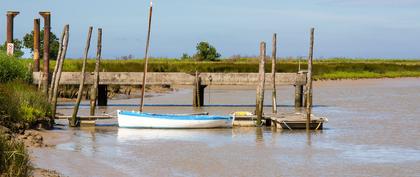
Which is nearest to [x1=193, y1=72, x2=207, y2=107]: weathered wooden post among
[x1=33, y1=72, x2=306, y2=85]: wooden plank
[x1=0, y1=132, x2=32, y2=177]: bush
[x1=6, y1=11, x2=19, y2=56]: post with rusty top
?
[x1=33, y1=72, x2=306, y2=85]: wooden plank

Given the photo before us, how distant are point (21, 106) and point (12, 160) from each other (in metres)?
11.6

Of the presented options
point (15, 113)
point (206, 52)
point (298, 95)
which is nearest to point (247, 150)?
point (15, 113)

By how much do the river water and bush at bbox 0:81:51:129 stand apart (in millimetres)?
979

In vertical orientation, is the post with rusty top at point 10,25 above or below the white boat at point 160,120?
above

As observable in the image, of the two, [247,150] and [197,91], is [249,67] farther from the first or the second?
[247,150]

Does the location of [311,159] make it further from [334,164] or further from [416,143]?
[416,143]

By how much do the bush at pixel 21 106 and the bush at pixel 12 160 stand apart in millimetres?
7238

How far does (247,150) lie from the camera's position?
23.3 metres

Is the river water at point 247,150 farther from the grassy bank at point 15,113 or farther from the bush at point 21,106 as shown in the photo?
the grassy bank at point 15,113

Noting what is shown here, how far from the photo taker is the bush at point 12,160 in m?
13.2

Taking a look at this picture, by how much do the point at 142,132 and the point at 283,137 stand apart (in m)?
4.96

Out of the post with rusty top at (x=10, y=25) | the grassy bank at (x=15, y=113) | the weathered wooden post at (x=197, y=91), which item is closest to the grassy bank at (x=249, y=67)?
the post with rusty top at (x=10, y=25)

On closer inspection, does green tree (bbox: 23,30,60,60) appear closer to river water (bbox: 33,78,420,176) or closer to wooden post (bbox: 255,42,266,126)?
river water (bbox: 33,78,420,176)

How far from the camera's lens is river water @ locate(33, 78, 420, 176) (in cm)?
1912
